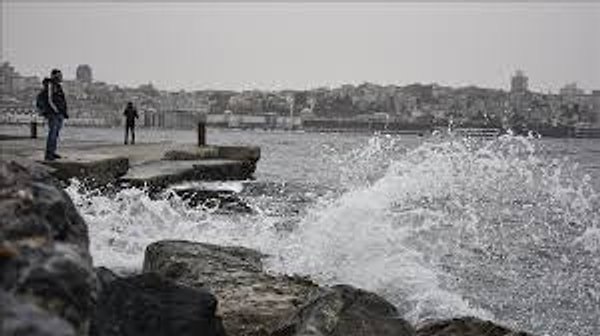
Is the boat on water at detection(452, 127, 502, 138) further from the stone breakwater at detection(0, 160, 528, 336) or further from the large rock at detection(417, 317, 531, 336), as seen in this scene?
the large rock at detection(417, 317, 531, 336)

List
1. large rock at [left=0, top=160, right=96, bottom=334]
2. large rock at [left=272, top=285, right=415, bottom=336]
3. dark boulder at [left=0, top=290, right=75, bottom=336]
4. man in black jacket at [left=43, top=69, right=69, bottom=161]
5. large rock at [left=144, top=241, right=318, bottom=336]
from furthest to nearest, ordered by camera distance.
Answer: man in black jacket at [left=43, top=69, right=69, bottom=161]
large rock at [left=144, top=241, right=318, bottom=336]
large rock at [left=272, top=285, right=415, bottom=336]
large rock at [left=0, top=160, right=96, bottom=334]
dark boulder at [left=0, top=290, right=75, bottom=336]

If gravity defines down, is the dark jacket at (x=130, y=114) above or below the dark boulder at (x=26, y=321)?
below

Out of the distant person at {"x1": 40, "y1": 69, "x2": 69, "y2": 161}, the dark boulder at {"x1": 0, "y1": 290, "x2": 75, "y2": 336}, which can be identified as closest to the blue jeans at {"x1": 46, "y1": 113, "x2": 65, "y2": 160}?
the distant person at {"x1": 40, "y1": 69, "x2": 69, "y2": 161}

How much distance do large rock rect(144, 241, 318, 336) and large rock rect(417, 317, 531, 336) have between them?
93 cm

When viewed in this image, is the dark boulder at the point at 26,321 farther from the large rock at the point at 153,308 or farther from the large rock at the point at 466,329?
the large rock at the point at 466,329

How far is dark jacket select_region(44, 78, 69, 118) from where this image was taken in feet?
40.9

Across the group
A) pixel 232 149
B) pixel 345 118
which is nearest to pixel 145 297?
pixel 232 149

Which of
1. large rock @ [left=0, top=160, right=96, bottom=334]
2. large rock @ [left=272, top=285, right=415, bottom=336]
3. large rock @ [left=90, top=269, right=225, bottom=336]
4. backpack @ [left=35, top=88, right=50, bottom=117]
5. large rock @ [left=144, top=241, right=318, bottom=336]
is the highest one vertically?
backpack @ [left=35, top=88, right=50, bottom=117]

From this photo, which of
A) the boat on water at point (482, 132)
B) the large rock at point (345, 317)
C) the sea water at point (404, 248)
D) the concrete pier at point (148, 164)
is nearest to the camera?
the large rock at point (345, 317)

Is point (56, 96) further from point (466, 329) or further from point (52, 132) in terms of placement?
point (466, 329)

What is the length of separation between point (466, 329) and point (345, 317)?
841 mm

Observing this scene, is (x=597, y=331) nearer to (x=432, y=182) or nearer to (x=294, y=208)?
(x=432, y=182)

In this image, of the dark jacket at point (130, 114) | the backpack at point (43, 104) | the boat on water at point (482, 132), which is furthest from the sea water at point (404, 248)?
the boat on water at point (482, 132)

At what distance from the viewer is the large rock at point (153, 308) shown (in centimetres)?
340
